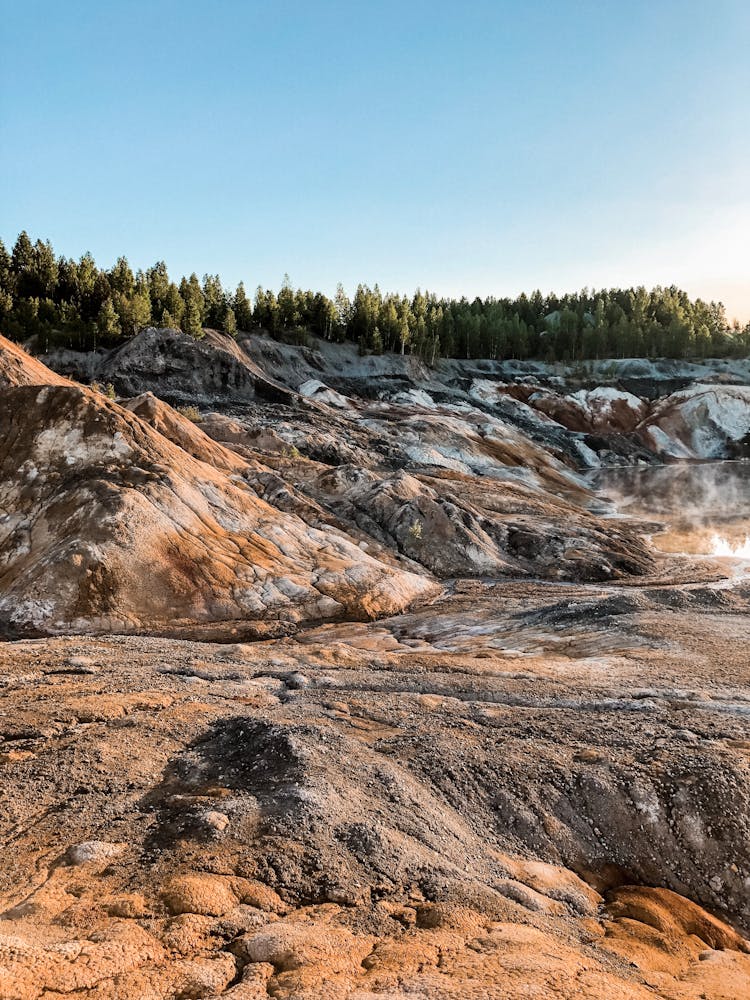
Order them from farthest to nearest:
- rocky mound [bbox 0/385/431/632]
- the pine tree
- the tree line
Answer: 1. the pine tree
2. the tree line
3. rocky mound [bbox 0/385/431/632]

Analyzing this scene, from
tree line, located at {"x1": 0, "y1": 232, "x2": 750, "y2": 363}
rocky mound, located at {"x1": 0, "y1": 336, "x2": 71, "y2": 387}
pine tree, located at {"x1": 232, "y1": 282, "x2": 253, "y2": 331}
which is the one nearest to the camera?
rocky mound, located at {"x1": 0, "y1": 336, "x2": 71, "y2": 387}

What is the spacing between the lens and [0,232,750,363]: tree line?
6372cm

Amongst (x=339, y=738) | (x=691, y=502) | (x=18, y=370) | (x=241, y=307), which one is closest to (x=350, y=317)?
(x=241, y=307)

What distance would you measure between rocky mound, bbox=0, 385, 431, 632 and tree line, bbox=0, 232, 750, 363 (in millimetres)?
45813

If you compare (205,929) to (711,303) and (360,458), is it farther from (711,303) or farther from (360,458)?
(711,303)

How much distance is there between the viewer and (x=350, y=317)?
9312 centimetres

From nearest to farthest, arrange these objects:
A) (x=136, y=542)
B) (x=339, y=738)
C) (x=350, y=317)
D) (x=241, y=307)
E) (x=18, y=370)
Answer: (x=339, y=738) < (x=136, y=542) < (x=18, y=370) < (x=241, y=307) < (x=350, y=317)

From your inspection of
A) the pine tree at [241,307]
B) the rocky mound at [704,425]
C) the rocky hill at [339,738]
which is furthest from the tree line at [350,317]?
the rocky hill at [339,738]

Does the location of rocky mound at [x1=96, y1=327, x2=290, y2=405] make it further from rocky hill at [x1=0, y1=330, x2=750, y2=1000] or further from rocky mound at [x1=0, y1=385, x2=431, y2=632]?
rocky mound at [x1=0, y1=385, x2=431, y2=632]

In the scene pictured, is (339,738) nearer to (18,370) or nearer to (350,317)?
(18,370)

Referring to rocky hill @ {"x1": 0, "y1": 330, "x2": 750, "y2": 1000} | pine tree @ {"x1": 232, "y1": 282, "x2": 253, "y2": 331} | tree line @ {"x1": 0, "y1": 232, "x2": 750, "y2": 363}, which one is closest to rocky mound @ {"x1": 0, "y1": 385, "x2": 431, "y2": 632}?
rocky hill @ {"x1": 0, "y1": 330, "x2": 750, "y2": 1000}

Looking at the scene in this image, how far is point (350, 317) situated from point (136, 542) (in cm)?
8169

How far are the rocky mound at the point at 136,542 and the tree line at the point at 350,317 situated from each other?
150ft

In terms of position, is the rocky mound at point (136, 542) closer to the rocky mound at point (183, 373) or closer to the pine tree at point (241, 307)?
the rocky mound at point (183, 373)
